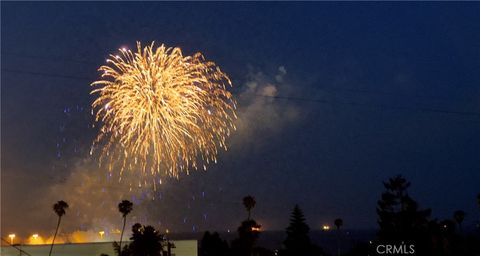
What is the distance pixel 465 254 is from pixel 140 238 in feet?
95.4

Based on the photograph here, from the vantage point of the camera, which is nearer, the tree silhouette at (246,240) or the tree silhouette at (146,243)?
the tree silhouette at (146,243)

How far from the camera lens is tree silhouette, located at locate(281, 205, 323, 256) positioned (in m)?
73.8

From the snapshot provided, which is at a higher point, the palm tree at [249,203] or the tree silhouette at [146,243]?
the palm tree at [249,203]

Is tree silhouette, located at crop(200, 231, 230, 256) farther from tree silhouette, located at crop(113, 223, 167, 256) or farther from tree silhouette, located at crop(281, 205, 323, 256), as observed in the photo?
tree silhouette, located at crop(113, 223, 167, 256)

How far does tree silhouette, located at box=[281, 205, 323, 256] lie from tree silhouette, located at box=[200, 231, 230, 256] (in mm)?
8306

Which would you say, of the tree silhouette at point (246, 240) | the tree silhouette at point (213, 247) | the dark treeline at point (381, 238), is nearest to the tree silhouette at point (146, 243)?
the dark treeline at point (381, 238)

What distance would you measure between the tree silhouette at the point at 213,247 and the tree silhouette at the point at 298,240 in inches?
327

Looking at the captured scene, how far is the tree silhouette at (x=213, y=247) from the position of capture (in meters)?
71.1

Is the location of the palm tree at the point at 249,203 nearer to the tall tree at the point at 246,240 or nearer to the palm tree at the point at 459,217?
the tall tree at the point at 246,240

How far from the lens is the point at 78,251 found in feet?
188

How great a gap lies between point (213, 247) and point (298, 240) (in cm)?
1250

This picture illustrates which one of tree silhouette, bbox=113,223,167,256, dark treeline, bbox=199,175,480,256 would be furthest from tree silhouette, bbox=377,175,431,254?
tree silhouette, bbox=113,223,167,256

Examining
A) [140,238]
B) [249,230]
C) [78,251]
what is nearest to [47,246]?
[78,251]

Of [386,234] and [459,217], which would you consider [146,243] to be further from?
[459,217]
